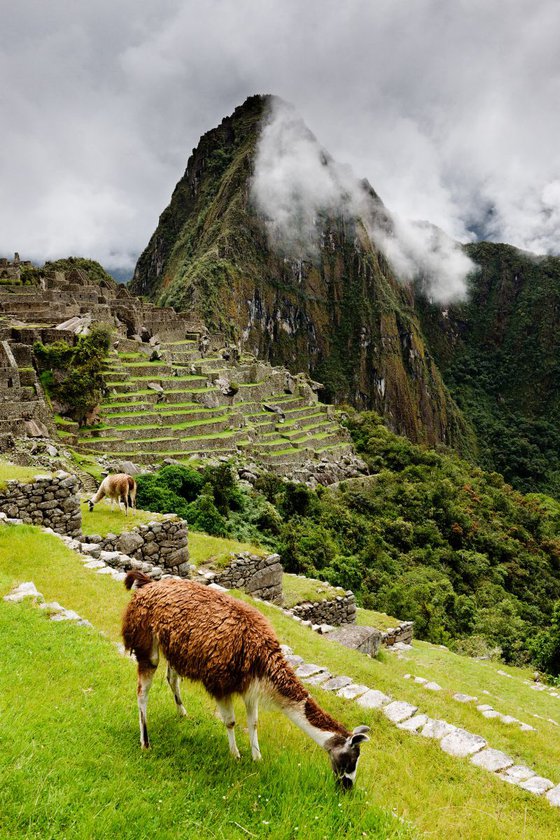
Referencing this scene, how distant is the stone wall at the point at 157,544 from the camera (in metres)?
9.63

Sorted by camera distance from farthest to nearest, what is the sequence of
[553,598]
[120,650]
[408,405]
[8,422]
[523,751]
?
1. [408,405]
2. [553,598]
3. [8,422]
4. [523,751]
5. [120,650]

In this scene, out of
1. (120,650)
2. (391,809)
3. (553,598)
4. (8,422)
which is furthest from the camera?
(553,598)

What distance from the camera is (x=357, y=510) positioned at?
3350 centimetres

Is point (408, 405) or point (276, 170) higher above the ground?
point (276, 170)

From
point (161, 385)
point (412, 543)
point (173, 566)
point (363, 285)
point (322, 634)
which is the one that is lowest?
point (412, 543)

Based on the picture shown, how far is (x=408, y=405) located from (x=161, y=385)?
153 meters

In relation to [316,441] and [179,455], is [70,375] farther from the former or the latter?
[316,441]

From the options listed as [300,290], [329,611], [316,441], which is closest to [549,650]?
[329,611]

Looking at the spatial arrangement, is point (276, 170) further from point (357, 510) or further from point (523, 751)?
point (523, 751)

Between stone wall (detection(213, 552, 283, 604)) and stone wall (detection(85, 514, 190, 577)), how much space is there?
0.88m

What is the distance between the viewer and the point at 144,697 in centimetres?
363

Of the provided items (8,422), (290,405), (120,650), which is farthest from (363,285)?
(120,650)

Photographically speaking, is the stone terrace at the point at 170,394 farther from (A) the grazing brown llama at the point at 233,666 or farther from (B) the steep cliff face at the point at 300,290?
(B) the steep cliff face at the point at 300,290

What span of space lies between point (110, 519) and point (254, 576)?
327 cm
